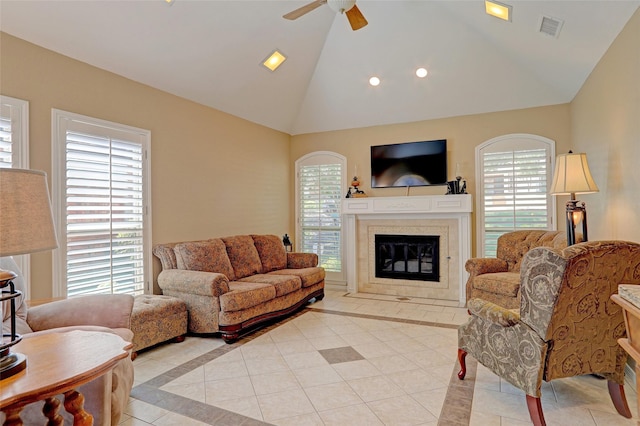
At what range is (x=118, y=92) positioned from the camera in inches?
149

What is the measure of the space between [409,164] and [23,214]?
510 centimetres

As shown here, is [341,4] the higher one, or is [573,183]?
[341,4]

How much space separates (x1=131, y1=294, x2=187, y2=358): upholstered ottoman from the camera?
327 centimetres

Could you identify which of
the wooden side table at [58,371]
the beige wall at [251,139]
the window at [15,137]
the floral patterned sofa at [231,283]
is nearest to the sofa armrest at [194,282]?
the floral patterned sofa at [231,283]

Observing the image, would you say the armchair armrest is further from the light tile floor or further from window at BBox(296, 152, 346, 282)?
window at BBox(296, 152, 346, 282)

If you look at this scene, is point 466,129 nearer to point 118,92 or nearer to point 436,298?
point 436,298

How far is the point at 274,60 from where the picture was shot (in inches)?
190

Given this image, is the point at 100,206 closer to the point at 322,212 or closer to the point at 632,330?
the point at 322,212

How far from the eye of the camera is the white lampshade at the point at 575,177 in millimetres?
3377

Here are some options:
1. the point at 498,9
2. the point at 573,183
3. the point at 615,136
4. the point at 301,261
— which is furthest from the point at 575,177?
the point at 301,261

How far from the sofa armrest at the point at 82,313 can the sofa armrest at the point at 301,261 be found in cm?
301

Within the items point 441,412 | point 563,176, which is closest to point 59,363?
point 441,412

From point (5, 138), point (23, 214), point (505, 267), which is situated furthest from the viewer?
point (505, 267)

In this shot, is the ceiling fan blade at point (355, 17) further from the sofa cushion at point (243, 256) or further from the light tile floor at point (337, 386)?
the light tile floor at point (337, 386)
